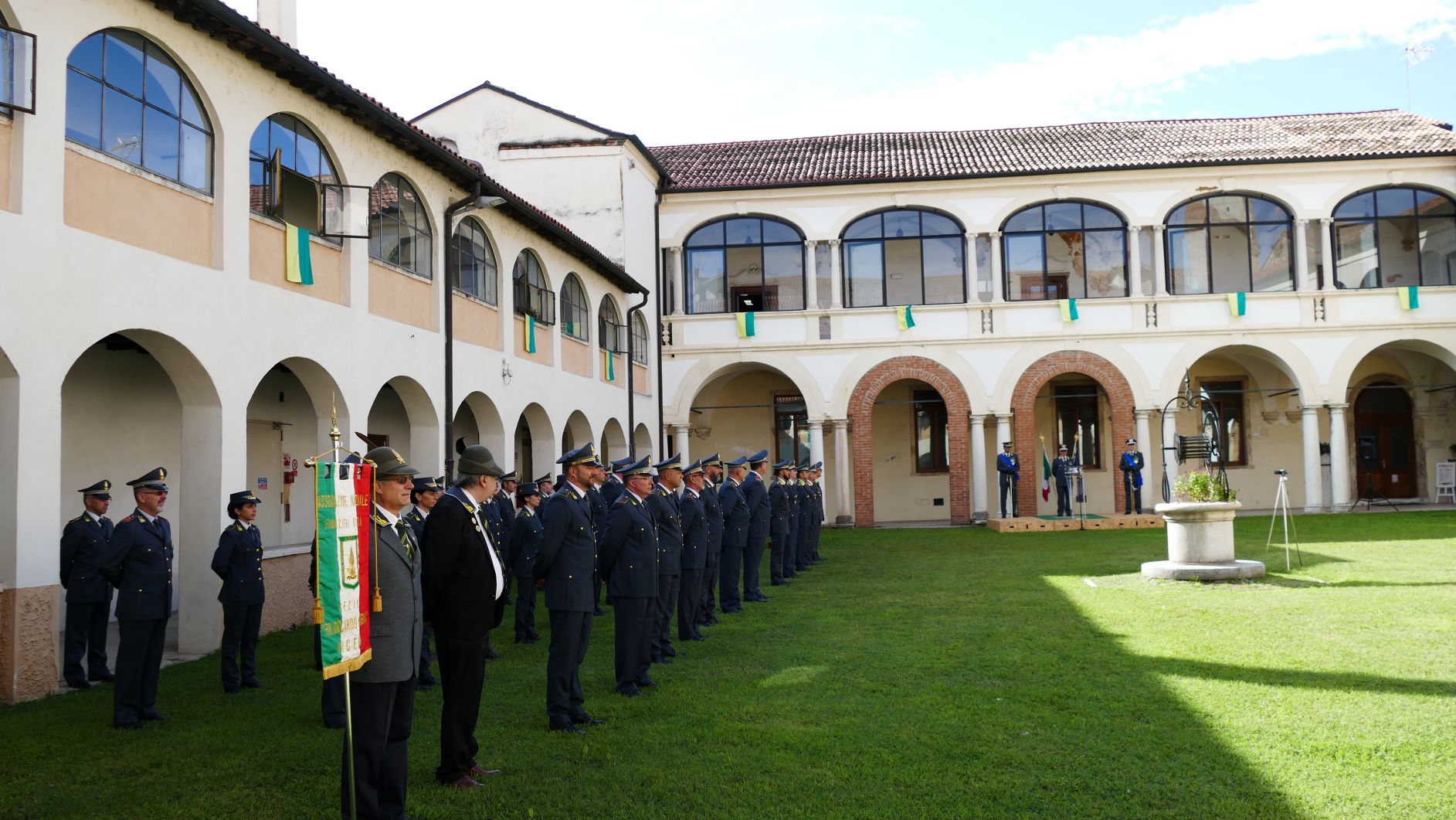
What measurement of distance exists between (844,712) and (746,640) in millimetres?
3325

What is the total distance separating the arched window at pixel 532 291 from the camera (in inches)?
730

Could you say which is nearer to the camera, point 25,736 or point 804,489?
point 25,736

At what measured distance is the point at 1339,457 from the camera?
2628 cm

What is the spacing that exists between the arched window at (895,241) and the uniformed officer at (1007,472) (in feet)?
14.2

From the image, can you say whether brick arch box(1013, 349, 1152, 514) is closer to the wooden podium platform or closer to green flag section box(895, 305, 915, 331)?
the wooden podium platform

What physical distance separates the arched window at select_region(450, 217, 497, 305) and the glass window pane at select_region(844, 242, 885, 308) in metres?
12.4

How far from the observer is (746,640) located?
1069 centimetres

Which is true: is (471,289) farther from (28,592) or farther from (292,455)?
(28,592)

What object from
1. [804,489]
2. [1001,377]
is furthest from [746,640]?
[1001,377]

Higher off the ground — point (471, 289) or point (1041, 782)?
point (471, 289)

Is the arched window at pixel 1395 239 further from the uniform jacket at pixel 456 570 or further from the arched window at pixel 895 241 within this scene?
the uniform jacket at pixel 456 570

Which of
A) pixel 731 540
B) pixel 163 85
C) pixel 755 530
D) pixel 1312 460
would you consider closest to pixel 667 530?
pixel 731 540

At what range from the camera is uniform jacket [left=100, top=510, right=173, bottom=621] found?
7828 millimetres

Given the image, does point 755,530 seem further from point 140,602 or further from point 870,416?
point 870,416
